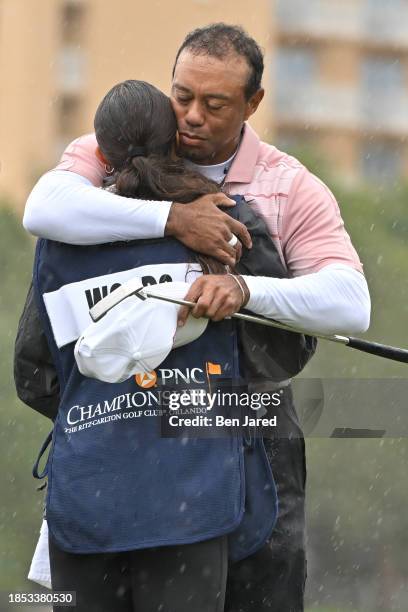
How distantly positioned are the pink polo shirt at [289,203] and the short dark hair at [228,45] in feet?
0.58

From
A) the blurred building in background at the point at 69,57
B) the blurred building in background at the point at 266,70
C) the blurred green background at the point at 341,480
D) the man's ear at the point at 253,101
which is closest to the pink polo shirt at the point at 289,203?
the man's ear at the point at 253,101

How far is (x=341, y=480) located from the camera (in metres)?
15.1

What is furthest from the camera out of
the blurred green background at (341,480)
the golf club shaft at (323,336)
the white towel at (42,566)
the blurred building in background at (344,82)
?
the blurred building in background at (344,82)

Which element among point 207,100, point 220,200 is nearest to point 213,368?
point 220,200

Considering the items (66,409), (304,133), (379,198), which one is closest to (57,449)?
(66,409)

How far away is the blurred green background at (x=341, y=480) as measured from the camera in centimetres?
1248

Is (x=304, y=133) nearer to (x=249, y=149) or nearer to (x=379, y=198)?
(x=379, y=198)

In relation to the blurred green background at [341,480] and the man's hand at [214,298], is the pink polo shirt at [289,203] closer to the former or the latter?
the man's hand at [214,298]

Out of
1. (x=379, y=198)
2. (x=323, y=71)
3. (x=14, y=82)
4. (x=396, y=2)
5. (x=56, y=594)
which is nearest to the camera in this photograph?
(x=56, y=594)

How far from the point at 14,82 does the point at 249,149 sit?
139 ft

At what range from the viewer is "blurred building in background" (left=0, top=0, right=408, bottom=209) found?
1722 inches

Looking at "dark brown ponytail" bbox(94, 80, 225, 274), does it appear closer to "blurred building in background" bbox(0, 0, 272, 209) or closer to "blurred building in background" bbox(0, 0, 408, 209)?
"blurred building in background" bbox(0, 0, 408, 209)

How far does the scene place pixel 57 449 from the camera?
3.41 meters

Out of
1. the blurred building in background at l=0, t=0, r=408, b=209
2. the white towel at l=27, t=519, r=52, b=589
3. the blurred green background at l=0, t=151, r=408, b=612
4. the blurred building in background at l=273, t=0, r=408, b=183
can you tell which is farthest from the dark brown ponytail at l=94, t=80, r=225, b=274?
the blurred building in background at l=273, t=0, r=408, b=183
